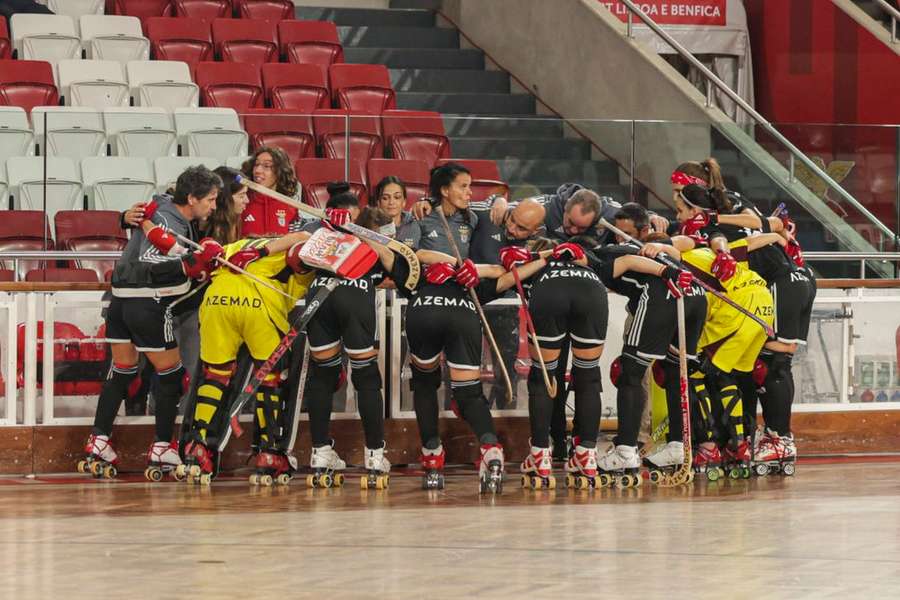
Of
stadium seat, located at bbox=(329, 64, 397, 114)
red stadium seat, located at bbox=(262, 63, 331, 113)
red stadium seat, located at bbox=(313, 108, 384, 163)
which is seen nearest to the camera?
red stadium seat, located at bbox=(313, 108, 384, 163)

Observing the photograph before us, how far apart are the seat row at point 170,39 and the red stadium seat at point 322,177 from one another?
364cm

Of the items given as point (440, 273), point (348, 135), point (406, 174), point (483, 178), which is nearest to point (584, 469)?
point (440, 273)

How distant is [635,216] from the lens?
9.04m

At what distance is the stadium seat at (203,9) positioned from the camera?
13.7 metres

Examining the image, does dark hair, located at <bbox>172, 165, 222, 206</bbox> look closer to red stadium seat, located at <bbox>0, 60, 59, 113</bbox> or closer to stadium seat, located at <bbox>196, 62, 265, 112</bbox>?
red stadium seat, located at <bbox>0, 60, 59, 113</bbox>

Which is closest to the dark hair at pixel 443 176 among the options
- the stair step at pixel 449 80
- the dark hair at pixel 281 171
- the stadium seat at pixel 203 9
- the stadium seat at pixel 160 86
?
the dark hair at pixel 281 171

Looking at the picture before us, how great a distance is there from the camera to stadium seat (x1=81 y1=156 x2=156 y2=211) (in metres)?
9.12

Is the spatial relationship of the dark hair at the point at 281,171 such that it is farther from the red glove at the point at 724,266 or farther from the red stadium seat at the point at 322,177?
the red glove at the point at 724,266

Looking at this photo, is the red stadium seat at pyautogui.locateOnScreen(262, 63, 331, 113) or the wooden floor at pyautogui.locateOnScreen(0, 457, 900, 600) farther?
the red stadium seat at pyautogui.locateOnScreen(262, 63, 331, 113)

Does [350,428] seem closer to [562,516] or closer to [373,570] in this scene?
[562,516]

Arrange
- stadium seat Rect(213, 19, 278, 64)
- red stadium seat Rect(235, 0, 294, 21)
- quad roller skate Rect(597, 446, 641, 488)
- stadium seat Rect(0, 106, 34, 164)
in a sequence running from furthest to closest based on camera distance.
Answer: red stadium seat Rect(235, 0, 294, 21) < stadium seat Rect(213, 19, 278, 64) < stadium seat Rect(0, 106, 34, 164) < quad roller skate Rect(597, 446, 641, 488)

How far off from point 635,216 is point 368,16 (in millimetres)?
6374

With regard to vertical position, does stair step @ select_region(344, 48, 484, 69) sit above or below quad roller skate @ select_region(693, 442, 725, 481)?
above

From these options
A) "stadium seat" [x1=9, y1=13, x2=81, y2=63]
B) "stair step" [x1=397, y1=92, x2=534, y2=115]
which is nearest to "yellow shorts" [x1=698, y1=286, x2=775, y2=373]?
"stair step" [x1=397, y1=92, x2=534, y2=115]
